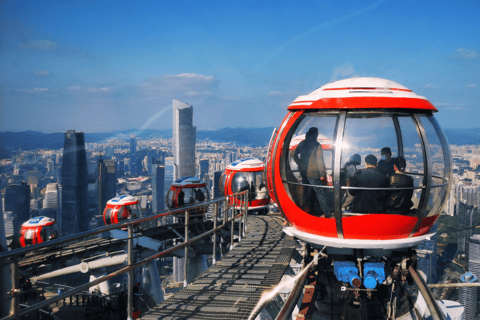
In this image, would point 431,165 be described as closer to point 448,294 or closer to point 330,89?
point 330,89

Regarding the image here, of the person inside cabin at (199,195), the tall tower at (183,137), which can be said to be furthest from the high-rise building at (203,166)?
the person inside cabin at (199,195)

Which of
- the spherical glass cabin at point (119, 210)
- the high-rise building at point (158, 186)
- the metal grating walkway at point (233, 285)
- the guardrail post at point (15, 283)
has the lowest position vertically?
the high-rise building at point (158, 186)

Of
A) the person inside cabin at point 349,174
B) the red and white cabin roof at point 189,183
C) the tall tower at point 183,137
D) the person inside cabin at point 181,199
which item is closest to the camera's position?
the person inside cabin at point 349,174

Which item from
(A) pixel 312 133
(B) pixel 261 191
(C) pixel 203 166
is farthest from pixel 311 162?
(C) pixel 203 166

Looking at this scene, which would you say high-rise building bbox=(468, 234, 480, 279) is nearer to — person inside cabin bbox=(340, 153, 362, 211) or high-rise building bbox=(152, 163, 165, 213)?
person inside cabin bbox=(340, 153, 362, 211)

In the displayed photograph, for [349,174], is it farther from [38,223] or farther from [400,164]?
[38,223]

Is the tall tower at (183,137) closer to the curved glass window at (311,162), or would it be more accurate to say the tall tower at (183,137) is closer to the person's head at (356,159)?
the curved glass window at (311,162)

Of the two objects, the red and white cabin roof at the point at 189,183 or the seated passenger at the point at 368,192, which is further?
the red and white cabin roof at the point at 189,183

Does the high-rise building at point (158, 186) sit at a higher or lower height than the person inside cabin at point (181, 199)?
lower
